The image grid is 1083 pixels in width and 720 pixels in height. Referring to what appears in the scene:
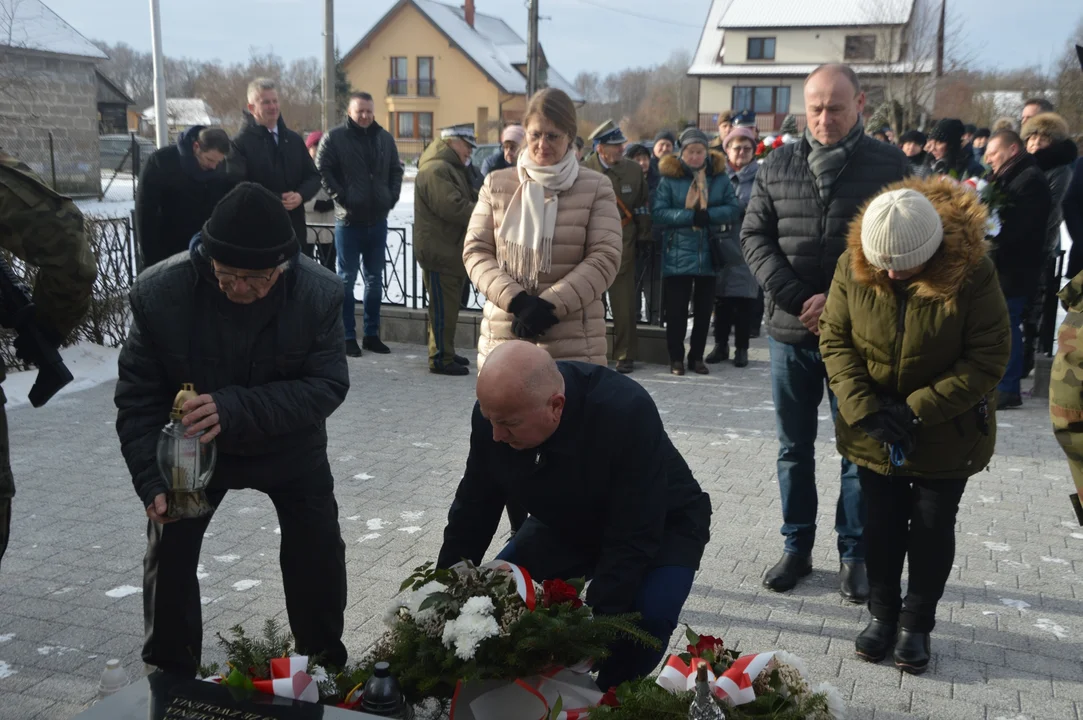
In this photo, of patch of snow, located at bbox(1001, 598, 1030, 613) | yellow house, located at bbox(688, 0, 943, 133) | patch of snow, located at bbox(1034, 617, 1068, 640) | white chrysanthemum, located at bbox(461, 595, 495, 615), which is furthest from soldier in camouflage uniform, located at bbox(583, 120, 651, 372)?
yellow house, located at bbox(688, 0, 943, 133)

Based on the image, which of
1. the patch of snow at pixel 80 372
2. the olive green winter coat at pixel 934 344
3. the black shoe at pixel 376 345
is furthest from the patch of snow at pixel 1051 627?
the patch of snow at pixel 80 372

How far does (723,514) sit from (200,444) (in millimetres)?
3212

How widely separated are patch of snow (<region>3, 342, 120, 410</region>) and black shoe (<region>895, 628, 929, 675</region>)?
20.6 feet

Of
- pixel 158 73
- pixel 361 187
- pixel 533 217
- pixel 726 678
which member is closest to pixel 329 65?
pixel 158 73

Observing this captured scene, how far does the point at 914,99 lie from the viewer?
31.6m

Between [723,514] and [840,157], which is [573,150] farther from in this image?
[723,514]

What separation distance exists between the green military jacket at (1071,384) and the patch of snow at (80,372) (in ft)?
22.7

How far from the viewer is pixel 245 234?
3043 mm

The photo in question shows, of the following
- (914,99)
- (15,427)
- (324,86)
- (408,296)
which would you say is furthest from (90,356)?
(914,99)

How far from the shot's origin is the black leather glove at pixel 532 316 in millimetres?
4582

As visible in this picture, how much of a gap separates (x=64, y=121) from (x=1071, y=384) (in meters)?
28.9

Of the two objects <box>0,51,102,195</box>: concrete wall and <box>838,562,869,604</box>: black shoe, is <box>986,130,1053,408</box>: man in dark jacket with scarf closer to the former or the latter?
<box>838,562,869,604</box>: black shoe

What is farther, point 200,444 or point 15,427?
point 15,427

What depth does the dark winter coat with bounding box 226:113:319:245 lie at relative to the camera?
8266 mm
